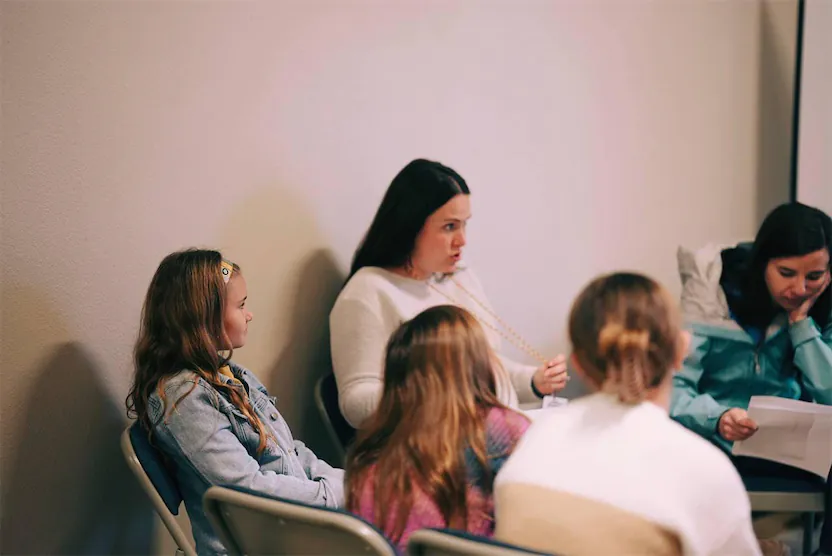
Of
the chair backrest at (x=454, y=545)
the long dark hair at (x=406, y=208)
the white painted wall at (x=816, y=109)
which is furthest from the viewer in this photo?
the white painted wall at (x=816, y=109)

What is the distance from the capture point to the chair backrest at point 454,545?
1.26 metres

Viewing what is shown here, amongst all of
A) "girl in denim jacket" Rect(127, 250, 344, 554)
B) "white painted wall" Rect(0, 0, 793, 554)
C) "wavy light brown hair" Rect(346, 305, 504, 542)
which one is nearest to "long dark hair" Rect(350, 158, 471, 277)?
"white painted wall" Rect(0, 0, 793, 554)

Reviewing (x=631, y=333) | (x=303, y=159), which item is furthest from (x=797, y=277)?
(x=303, y=159)

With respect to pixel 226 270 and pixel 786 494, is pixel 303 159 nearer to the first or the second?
pixel 226 270

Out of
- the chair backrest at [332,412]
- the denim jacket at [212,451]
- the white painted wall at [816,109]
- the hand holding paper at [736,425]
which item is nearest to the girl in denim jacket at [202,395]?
the denim jacket at [212,451]

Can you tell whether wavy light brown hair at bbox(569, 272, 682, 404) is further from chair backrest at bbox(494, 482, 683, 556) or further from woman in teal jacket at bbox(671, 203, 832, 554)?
woman in teal jacket at bbox(671, 203, 832, 554)

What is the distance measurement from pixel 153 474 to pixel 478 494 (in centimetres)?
70

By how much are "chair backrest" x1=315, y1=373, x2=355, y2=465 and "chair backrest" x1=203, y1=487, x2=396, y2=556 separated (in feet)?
3.10

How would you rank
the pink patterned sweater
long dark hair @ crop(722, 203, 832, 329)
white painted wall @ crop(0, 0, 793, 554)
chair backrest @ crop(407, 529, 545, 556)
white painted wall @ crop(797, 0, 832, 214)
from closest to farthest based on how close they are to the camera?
chair backrest @ crop(407, 529, 545, 556), the pink patterned sweater, white painted wall @ crop(0, 0, 793, 554), long dark hair @ crop(722, 203, 832, 329), white painted wall @ crop(797, 0, 832, 214)

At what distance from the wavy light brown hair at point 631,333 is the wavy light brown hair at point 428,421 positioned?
28 centimetres

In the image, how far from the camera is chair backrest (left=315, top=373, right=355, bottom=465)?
2.60 metres

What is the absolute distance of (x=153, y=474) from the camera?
6.08ft

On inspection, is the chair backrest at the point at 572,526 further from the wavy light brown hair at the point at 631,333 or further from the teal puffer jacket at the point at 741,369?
the teal puffer jacket at the point at 741,369

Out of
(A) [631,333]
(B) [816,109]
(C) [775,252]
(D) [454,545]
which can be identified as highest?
(B) [816,109]
